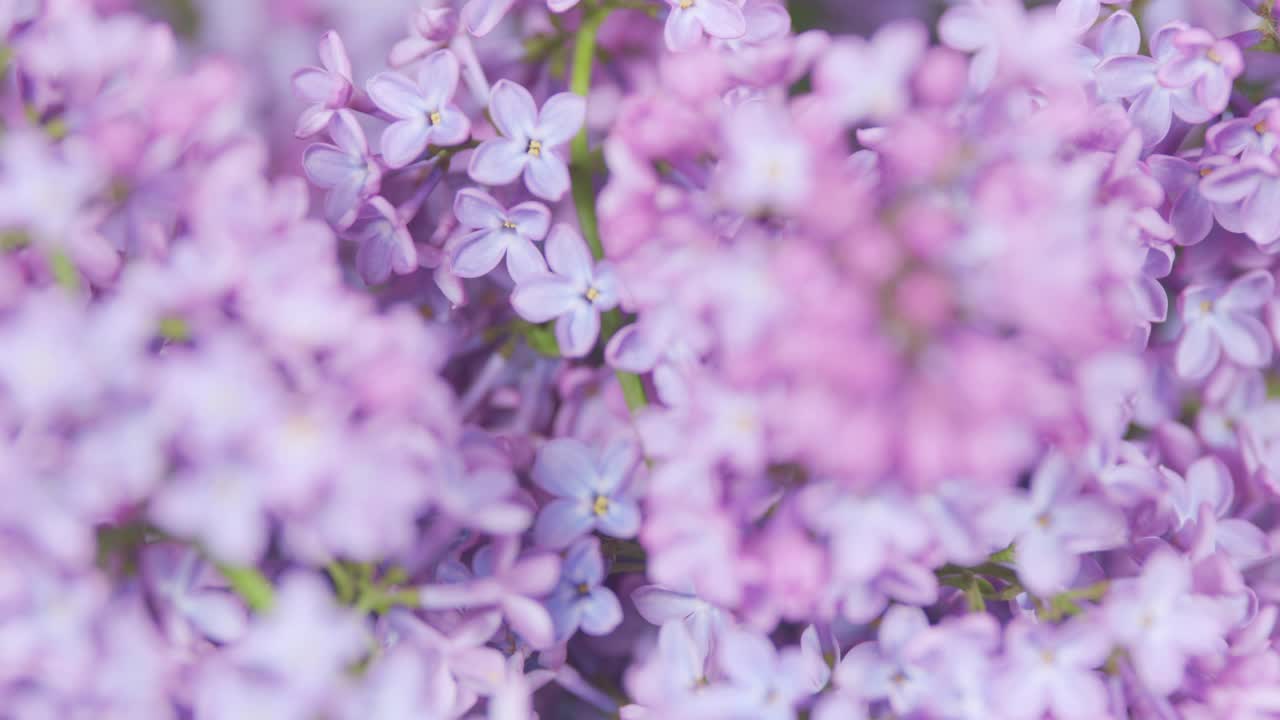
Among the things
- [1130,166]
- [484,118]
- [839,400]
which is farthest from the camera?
[484,118]

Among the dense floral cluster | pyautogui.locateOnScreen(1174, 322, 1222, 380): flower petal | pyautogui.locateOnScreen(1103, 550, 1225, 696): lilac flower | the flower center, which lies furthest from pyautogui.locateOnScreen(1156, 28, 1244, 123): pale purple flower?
the flower center

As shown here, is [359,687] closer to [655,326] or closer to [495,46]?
[655,326]

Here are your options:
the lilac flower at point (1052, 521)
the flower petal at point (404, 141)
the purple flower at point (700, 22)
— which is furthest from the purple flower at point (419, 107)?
the lilac flower at point (1052, 521)

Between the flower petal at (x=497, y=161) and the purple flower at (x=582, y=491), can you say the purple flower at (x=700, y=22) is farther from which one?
the purple flower at (x=582, y=491)

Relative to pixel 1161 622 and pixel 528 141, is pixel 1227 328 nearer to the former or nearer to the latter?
pixel 1161 622

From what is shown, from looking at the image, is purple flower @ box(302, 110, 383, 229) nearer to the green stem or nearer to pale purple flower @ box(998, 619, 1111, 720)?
the green stem

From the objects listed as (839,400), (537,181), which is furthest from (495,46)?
(839,400)
